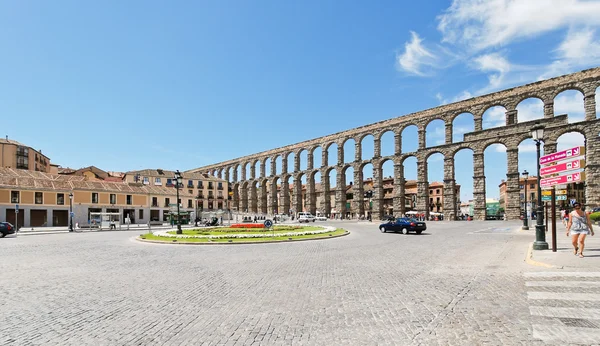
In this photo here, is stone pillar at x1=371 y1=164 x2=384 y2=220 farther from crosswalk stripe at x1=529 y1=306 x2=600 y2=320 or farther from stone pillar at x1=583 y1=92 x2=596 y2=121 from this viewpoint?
crosswalk stripe at x1=529 y1=306 x2=600 y2=320

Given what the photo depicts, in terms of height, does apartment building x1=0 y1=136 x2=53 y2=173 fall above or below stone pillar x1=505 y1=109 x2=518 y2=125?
below

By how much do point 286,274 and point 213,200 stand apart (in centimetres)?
7370

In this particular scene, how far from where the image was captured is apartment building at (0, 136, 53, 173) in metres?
74.7

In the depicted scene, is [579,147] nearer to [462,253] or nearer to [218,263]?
[462,253]

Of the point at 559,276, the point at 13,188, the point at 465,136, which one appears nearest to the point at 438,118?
the point at 465,136

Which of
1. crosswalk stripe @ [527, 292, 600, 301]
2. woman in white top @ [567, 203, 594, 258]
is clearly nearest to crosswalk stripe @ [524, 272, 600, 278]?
crosswalk stripe @ [527, 292, 600, 301]

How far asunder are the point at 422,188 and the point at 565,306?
200ft

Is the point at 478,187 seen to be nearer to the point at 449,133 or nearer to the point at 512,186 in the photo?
the point at 512,186

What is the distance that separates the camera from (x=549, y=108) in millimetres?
53125

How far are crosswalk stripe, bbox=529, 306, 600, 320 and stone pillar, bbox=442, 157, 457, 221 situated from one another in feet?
186

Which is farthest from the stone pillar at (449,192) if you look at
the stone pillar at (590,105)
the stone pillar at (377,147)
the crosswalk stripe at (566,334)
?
the crosswalk stripe at (566,334)

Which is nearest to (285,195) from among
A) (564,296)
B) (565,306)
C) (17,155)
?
(17,155)

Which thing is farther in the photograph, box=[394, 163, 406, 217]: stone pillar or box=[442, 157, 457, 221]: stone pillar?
box=[394, 163, 406, 217]: stone pillar

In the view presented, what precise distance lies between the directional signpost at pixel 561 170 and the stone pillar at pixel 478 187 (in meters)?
47.2
